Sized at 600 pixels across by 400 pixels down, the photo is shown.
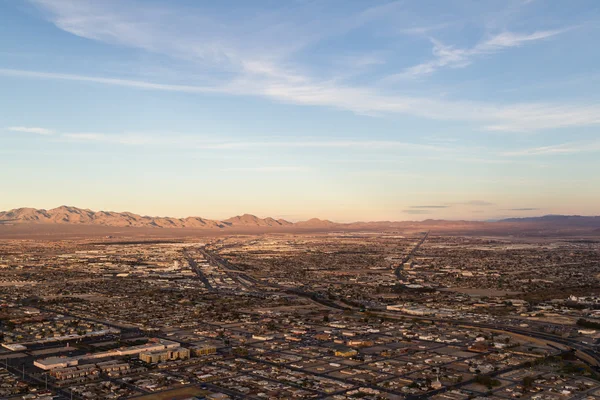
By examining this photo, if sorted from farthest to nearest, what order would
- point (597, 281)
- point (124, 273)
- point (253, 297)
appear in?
1. point (124, 273)
2. point (597, 281)
3. point (253, 297)

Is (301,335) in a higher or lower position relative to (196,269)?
lower

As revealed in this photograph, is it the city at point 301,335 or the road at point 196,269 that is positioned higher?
the road at point 196,269

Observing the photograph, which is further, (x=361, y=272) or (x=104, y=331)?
(x=361, y=272)

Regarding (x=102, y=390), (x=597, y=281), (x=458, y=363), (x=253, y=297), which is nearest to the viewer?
(x=102, y=390)

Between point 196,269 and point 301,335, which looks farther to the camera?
point 196,269

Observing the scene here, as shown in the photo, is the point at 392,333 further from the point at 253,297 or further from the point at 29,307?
the point at 29,307

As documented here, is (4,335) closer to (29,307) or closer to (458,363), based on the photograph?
(29,307)

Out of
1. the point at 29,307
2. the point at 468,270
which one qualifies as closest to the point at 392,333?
the point at 29,307

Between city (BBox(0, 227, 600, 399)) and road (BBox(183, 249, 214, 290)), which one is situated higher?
road (BBox(183, 249, 214, 290))

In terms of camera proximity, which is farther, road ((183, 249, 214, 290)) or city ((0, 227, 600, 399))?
road ((183, 249, 214, 290))

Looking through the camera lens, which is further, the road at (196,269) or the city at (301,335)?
the road at (196,269)
